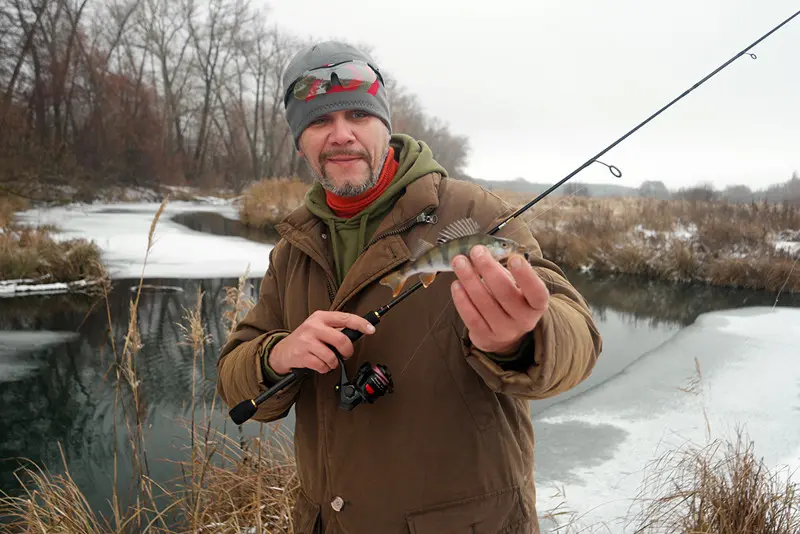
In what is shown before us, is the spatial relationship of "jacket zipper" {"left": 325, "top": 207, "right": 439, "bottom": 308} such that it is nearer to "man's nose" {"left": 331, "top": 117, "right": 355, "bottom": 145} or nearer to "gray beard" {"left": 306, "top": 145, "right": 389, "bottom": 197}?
"gray beard" {"left": 306, "top": 145, "right": 389, "bottom": 197}

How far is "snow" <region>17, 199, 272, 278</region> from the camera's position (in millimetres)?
11875

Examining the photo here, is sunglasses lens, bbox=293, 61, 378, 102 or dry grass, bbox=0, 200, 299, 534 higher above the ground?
sunglasses lens, bbox=293, 61, 378, 102

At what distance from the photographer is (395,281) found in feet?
4.87

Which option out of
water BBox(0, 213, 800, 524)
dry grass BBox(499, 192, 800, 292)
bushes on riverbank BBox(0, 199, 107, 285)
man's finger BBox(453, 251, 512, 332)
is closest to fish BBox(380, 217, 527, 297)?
man's finger BBox(453, 251, 512, 332)

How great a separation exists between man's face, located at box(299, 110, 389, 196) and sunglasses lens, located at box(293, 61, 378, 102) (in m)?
0.09

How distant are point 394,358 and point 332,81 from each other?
1048 millimetres

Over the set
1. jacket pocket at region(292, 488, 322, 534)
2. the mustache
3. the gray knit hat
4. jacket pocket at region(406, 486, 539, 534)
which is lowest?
jacket pocket at region(292, 488, 322, 534)

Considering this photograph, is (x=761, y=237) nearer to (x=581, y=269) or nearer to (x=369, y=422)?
(x=581, y=269)

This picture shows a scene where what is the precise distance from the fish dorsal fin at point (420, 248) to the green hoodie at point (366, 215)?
0.26 metres

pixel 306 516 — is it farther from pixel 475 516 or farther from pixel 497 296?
pixel 497 296

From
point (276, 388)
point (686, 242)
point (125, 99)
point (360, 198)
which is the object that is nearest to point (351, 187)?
point (360, 198)

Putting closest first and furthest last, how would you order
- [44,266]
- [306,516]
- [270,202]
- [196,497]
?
[306,516] < [196,497] < [44,266] < [270,202]

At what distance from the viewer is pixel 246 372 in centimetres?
163

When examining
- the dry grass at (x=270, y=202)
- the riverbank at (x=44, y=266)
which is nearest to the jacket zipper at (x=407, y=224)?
the riverbank at (x=44, y=266)
